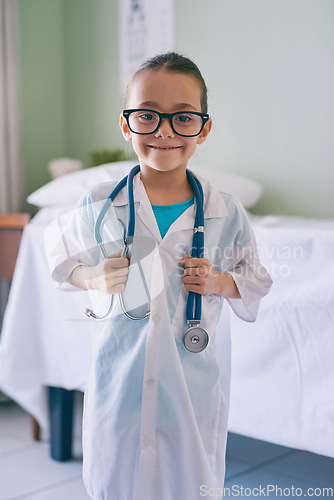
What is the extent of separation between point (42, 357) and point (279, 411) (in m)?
0.76

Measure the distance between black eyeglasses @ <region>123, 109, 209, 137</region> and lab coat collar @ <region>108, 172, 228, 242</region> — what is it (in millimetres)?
94

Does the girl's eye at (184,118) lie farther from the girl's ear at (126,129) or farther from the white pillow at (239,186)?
the white pillow at (239,186)

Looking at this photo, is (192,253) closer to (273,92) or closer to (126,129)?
(126,129)

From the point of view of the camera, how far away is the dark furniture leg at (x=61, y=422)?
6.04ft

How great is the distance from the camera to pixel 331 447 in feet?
4.08

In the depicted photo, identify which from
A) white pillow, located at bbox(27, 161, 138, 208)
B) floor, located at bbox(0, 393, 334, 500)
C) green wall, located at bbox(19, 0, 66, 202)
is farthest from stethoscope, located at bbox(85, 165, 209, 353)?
green wall, located at bbox(19, 0, 66, 202)

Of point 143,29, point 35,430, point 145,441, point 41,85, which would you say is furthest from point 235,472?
point 41,85

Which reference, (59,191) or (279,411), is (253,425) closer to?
(279,411)

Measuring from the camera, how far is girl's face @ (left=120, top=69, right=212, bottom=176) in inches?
38.5

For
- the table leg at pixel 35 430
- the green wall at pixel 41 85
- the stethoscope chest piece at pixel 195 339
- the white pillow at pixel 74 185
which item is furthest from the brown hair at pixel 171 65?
the green wall at pixel 41 85

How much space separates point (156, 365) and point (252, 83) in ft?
4.84

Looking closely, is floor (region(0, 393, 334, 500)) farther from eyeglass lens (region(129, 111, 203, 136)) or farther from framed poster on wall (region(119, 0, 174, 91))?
framed poster on wall (region(119, 0, 174, 91))

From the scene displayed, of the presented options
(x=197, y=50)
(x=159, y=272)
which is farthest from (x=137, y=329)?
(x=197, y=50)

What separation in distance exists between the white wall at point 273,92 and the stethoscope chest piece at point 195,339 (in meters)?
1.18
